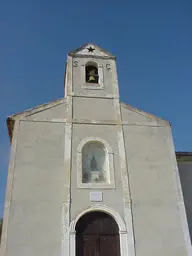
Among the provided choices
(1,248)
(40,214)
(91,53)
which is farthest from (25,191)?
(91,53)

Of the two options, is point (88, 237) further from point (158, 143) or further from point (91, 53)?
point (91, 53)

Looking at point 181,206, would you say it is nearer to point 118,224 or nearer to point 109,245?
point 118,224

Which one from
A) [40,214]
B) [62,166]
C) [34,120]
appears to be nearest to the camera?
[40,214]

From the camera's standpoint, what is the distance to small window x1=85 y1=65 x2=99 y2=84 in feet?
43.8

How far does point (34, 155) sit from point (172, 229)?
5172 mm

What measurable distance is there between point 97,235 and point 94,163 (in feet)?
8.72

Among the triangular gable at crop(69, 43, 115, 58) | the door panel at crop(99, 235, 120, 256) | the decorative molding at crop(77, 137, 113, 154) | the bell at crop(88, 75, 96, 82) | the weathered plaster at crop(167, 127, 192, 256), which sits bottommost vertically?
the door panel at crop(99, 235, 120, 256)

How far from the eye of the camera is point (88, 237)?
964cm

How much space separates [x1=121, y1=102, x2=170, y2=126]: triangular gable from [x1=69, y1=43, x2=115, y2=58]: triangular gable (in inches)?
113

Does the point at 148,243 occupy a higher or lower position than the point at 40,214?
lower

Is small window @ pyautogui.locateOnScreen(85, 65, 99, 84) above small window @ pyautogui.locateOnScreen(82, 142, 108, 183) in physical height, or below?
above

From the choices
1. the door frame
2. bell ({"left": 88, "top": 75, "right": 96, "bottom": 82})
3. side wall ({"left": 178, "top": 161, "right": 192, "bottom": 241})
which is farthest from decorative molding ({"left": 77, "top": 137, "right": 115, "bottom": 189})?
side wall ({"left": 178, "top": 161, "right": 192, "bottom": 241})

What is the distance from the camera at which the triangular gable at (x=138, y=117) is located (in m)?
12.2

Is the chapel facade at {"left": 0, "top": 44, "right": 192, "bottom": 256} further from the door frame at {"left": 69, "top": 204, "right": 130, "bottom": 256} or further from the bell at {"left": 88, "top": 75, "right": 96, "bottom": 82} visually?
the bell at {"left": 88, "top": 75, "right": 96, "bottom": 82}
